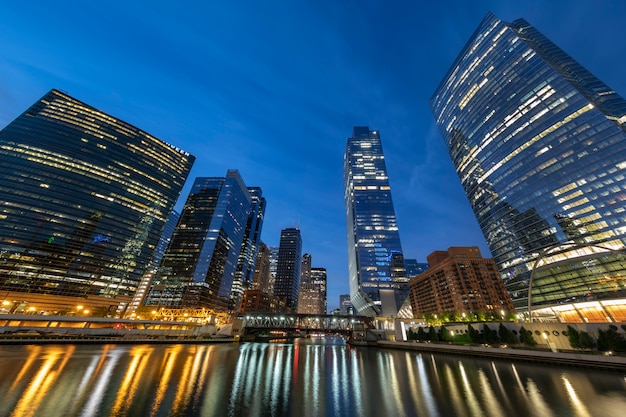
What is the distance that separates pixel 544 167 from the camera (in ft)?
334

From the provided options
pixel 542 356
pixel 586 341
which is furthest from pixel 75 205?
pixel 586 341

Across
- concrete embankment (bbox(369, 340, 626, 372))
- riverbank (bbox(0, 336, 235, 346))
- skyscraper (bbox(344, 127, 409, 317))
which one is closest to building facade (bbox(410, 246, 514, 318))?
skyscraper (bbox(344, 127, 409, 317))

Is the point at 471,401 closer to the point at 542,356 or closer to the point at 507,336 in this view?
the point at 542,356

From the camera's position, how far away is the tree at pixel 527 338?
5208 cm

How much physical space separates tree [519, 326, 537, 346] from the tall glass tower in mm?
15262

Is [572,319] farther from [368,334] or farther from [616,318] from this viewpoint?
[368,334]

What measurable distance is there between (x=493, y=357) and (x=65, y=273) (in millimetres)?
173612

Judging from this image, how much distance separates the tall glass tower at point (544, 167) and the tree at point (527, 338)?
1526cm

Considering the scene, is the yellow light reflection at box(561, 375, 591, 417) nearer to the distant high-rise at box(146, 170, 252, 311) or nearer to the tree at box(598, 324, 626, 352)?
the tree at box(598, 324, 626, 352)

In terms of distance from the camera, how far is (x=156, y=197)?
156 m

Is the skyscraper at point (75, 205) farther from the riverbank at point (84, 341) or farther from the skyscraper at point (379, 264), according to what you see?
the skyscraper at point (379, 264)

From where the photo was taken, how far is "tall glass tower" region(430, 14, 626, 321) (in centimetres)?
8325

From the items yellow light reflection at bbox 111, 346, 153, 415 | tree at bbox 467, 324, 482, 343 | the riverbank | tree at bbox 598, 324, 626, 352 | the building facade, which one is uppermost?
the building facade

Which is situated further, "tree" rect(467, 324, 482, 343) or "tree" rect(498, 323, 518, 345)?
"tree" rect(467, 324, 482, 343)
